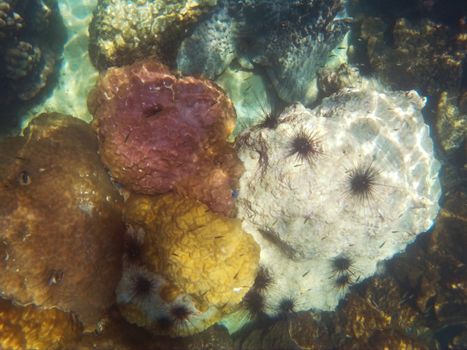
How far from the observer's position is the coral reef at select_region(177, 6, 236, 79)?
543 centimetres

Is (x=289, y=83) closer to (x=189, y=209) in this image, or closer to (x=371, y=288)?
(x=189, y=209)

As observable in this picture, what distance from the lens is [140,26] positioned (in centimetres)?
520

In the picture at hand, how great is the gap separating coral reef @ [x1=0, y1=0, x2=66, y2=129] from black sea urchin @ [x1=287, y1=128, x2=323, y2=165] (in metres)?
4.19

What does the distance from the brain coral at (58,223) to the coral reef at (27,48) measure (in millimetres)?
1024

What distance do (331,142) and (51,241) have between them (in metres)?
3.96

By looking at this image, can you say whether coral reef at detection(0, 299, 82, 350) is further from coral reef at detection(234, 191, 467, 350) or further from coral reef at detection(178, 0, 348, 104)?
coral reef at detection(178, 0, 348, 104)

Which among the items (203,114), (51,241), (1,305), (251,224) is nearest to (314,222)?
(251,224)

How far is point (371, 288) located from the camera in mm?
7699

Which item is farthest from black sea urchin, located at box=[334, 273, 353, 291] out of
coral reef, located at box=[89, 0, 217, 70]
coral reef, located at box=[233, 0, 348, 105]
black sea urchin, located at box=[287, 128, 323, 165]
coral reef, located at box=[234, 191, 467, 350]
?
coral reef, located at box=[89, 0, 217, 70]

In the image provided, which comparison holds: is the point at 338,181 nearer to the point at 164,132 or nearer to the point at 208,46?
the point at 164,132

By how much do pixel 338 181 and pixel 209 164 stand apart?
1.86 metres

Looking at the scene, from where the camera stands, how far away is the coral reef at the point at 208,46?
5430mm

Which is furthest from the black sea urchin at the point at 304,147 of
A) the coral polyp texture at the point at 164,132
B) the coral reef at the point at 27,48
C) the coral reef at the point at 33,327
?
the coral reef at the point at 27,48

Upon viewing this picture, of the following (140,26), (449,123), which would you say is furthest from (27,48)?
(449,123)
